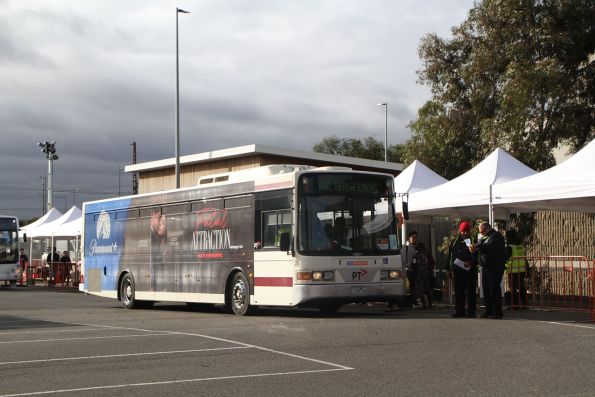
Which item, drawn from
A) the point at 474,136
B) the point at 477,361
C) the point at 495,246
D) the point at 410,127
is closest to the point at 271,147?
the point at 410,127

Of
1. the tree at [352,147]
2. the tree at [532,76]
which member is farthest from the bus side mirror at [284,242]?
the tree at [352,147]

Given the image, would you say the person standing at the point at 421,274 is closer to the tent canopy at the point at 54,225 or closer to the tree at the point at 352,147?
the tent canopy at the point at 54,225

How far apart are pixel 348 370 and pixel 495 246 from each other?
25.3 ft

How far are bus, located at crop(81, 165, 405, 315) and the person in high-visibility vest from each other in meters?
3.09

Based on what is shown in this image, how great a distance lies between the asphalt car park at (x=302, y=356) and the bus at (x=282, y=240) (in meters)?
0.78

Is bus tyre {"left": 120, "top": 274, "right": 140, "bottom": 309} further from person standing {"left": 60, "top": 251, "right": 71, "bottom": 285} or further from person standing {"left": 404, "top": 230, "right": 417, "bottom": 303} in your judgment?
person standing {"left": 60, "top": 251, "right": 71, "bottom": 285}

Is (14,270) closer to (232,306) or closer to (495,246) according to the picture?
(232,306)

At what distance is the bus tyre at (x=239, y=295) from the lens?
62.3 ft

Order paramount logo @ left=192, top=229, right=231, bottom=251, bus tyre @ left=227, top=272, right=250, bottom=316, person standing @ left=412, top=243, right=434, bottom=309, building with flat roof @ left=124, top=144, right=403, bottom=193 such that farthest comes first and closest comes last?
building with flat roof @ left=124, top=144, right=403, bottom=193, person standing @ left=412, top=243, right=434, bottom=309, paramount logo @ left=192, top=229, right=231, bottom=251, bus tyre @ left=227, top=272, right=250, bottom=316

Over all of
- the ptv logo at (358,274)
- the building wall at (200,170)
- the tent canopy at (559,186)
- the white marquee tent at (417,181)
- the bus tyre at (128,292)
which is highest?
the building wall at (200,170)

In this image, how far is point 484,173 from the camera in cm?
2212

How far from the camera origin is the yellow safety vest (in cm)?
1986

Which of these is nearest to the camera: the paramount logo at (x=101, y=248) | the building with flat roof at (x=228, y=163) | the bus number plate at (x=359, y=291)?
the bus number plate at (x=359, y=291)

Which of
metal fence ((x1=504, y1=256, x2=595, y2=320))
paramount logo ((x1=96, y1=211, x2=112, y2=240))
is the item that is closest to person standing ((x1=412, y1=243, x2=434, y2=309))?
metal fence ((x1=504, y1=256, x2=595, y2=320))
